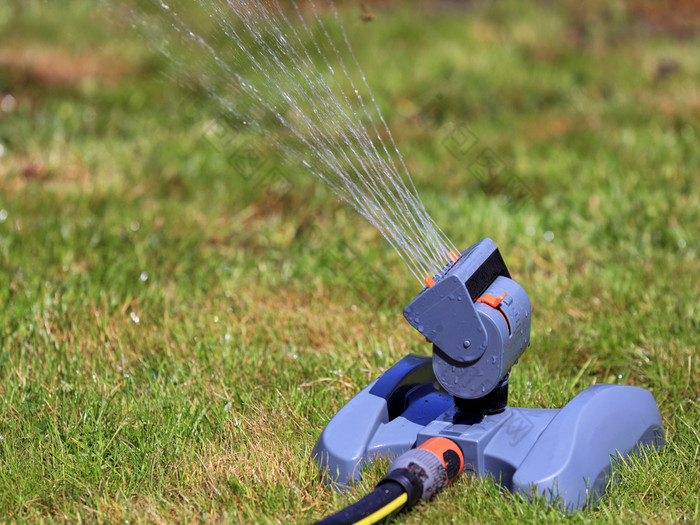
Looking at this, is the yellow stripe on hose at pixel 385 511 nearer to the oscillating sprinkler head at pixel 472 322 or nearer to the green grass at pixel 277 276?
the green grass at pixel 277 276

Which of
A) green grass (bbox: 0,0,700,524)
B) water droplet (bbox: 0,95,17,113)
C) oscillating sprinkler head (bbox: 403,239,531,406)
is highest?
oscillating sprinkler head (bbox: 403,239,531,406)

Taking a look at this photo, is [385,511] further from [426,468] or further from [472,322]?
[472,322]

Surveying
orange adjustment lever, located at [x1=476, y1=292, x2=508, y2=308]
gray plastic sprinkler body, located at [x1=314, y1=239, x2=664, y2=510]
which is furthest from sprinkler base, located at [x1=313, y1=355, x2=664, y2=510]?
orange adjustment lever, located at [x1=476, y1=292, x2=508, y2=308]

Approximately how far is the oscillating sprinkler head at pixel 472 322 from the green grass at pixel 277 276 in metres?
0.24

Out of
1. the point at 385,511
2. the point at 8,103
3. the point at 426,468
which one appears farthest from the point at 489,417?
the point at 8,103

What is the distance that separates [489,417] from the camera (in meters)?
1.93

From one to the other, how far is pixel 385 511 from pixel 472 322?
0.44 m

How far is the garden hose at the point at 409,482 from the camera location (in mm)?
1642

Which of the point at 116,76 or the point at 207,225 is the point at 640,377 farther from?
the point at 116,76

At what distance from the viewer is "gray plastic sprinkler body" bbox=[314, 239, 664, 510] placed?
69.8 inches

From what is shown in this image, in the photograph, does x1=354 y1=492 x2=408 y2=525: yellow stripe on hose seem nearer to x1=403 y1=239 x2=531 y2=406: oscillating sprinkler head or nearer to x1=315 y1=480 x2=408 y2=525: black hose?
x1=315 y1=480 x2=408 y2=525: black hose

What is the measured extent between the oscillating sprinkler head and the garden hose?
0.47ft

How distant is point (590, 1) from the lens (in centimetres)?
857

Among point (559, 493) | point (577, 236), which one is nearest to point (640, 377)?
point (559, 493)
